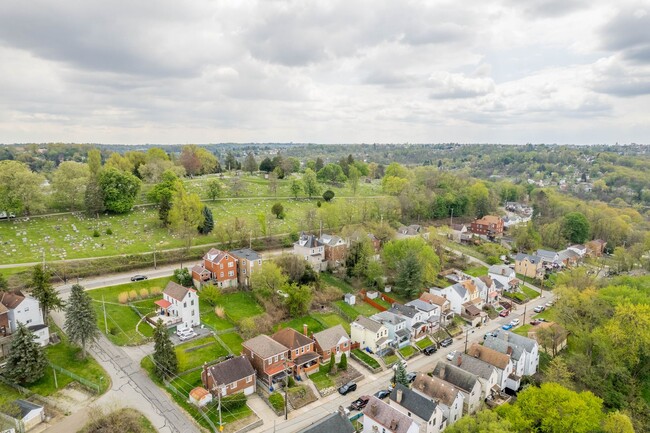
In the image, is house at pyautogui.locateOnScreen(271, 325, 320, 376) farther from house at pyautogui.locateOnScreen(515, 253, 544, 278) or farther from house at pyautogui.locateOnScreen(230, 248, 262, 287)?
house at pyautogui.locateOnScreen(515, 253, 544, 278)

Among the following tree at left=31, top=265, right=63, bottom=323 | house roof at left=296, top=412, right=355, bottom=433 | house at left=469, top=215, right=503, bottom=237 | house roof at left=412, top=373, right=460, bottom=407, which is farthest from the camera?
house at left=469, top=215, right=503, bottom=237

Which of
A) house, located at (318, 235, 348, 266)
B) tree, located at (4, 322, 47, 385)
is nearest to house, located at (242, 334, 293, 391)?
tree, located at (4, 322, 47, 385)

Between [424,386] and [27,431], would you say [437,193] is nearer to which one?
[424,386]

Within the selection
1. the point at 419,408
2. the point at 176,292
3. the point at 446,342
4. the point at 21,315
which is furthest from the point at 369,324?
the point at 21,315

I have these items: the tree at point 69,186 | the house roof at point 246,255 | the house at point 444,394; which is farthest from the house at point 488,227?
the tree at point 69,186

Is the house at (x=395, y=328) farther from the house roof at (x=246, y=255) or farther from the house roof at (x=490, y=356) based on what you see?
the house roof at (x=246, y=255)

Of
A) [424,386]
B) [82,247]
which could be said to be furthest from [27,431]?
[82,247]
